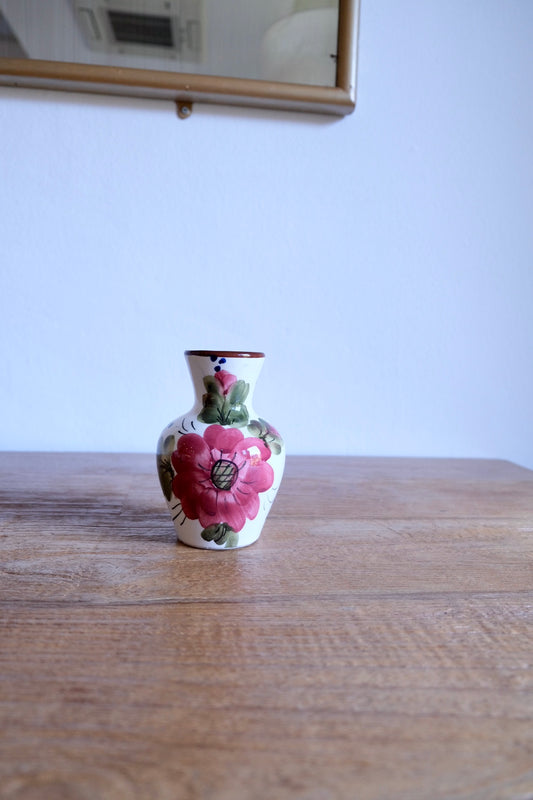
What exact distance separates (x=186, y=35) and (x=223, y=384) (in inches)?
23.2

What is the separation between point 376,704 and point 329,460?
604 millimetres

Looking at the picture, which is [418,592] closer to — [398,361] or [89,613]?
[89,613]

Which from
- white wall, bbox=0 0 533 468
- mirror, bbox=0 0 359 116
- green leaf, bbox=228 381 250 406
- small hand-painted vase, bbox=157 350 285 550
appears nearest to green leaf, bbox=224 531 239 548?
small hand-painted vase, bbox=157 350 285 550

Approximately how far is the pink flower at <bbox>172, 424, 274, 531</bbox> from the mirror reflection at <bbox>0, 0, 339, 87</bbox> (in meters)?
0.59

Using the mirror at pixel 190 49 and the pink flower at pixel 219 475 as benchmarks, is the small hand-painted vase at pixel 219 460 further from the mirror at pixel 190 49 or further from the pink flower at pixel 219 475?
the mirror at pixel 190 49

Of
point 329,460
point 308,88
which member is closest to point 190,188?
point 308,88

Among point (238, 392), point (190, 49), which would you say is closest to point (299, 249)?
point (190, 49)

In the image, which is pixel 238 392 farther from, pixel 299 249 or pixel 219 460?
pixel 299 249

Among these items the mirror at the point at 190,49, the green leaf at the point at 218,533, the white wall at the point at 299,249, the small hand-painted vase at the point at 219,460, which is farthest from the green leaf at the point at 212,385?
the mirror at the point at 190,49

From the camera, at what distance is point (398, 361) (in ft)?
3.01

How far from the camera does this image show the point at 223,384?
19.0 inches

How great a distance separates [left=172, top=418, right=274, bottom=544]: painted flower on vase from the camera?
1.54ft

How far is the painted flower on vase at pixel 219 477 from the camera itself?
469 millimetres

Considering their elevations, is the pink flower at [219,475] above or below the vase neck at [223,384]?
below
